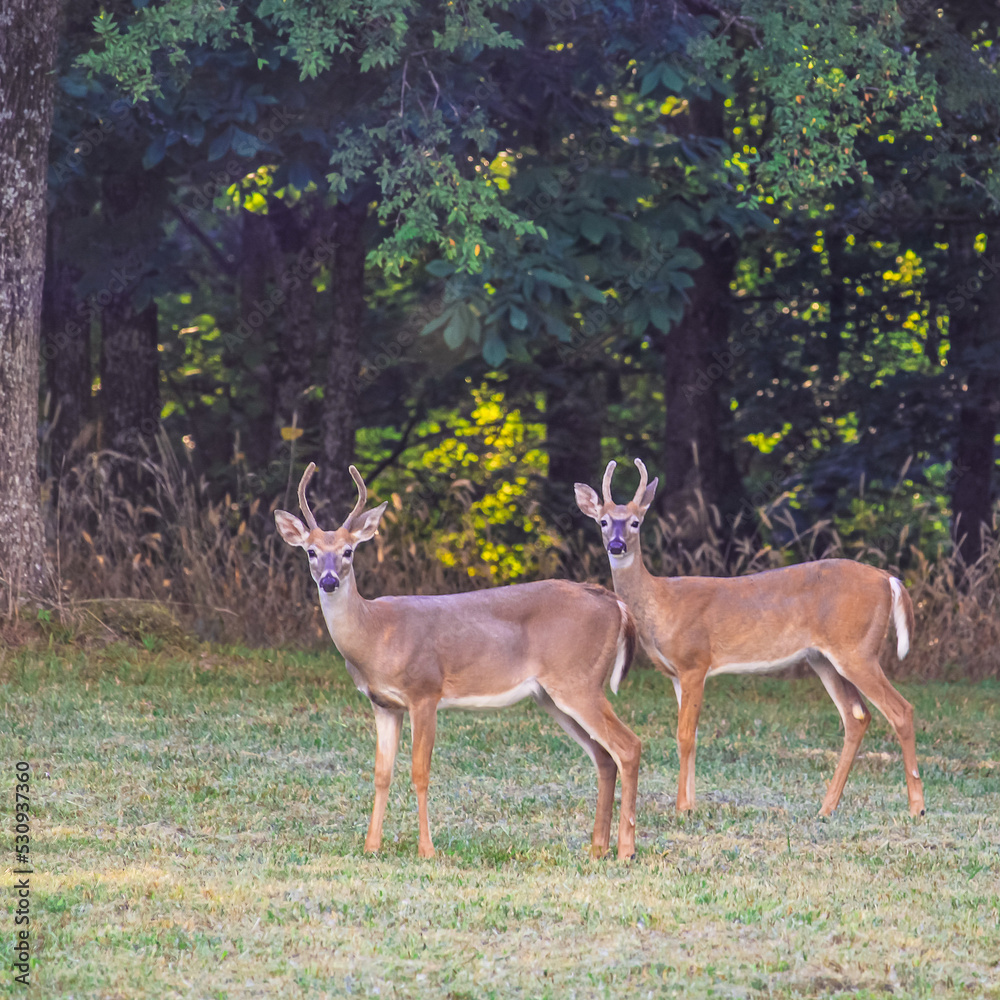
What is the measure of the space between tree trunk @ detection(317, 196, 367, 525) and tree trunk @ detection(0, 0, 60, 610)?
413 cm

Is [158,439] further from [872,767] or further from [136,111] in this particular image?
[872,767]

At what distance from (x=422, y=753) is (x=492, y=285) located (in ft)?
20.7

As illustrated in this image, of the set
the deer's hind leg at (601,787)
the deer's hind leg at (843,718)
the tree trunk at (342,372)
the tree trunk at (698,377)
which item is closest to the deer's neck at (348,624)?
the deer's hind leg at (601,787)

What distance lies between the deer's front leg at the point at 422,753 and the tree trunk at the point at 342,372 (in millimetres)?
8530

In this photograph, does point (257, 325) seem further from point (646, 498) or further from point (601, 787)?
point (601, 787)

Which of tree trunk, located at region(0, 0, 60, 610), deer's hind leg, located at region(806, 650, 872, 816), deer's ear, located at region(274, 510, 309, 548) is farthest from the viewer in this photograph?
tree trunk, located at region(0, 0, 60, 610)

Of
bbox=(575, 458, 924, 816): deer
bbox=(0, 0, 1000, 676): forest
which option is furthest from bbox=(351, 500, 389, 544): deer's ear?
bbox=(0, 0, 1000, 676): forest

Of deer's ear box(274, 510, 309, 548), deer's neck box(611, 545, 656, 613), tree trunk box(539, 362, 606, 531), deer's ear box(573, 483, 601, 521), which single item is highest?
tree trunk box(539, 362, 606, 531)

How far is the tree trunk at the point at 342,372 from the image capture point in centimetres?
1511

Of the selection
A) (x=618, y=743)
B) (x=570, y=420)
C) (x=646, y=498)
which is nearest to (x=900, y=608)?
Result: (x=646, y=498)

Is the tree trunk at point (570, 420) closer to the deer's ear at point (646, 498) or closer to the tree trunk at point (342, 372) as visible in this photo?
the tree trunk at point (342, 372)

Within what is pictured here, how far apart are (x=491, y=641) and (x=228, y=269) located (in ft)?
51.1

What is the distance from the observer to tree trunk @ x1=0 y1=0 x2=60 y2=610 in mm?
11008

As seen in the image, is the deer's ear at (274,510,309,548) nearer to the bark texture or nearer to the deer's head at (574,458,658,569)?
the deer's head at (574,458,658,569)
